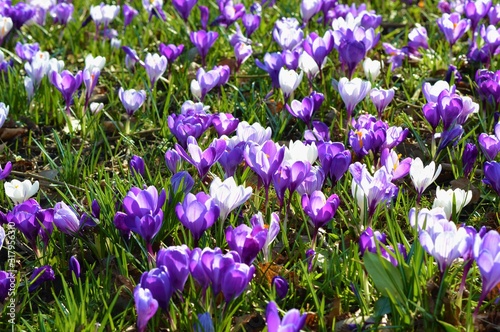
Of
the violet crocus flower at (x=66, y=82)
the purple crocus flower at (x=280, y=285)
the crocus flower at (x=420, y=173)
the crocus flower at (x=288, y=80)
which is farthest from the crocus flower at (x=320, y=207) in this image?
the violet crocus flower at (x=66, y=82)

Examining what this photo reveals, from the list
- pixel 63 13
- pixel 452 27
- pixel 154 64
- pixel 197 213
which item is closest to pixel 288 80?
pixel 154 64

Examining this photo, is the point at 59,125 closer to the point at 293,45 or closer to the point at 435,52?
the point at 293,45

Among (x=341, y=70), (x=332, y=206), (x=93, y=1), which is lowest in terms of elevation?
(x=93, y=1)

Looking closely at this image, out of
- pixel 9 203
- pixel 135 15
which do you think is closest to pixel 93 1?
pixel 135 15

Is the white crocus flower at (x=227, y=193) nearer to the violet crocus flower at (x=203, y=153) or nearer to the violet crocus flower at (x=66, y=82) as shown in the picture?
the violet crocus flower at (x=203, y=153)

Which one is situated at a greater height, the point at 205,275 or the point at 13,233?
the point at 205,275

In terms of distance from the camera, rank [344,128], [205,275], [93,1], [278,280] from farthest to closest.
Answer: [93,1] < [344,128] < [278,280] < [205,275]
